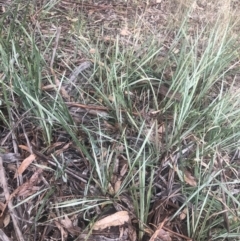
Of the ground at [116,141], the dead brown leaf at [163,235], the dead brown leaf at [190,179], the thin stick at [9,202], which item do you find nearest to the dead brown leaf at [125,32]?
the ground at [116,141]

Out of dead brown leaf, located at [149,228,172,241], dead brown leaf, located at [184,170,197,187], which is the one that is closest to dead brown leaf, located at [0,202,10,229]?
dead brown leaf, located at [149,228,172,241]

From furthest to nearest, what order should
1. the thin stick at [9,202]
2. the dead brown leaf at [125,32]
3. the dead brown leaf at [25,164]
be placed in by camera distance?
the dead brown leaf at [125,32] < the dead brown leaf at [25,164] < the thin stick at [9,202]

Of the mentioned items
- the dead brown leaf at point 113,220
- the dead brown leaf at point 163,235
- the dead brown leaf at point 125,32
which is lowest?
the dead brown leaf at point 163,235

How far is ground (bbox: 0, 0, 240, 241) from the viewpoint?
143 cm

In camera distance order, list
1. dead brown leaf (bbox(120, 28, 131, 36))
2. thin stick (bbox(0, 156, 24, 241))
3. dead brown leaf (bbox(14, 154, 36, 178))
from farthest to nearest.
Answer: dead brown leaf (bbox(120, 28, 131, 36)) < dead brown leaf (bbox(14, 154, 36, 178)) < thin stick (bbox(0, 156, 24, 241))

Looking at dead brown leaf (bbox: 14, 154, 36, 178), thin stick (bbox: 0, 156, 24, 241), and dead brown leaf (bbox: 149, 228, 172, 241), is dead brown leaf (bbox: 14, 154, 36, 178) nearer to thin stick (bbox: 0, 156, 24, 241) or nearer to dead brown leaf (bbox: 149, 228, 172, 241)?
thin stick (bbox: 0, 156, 24, 241)

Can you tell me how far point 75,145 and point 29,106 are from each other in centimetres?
23

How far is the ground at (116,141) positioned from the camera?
4.69 ft

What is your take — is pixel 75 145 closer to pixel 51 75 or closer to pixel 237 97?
pixel 51 75

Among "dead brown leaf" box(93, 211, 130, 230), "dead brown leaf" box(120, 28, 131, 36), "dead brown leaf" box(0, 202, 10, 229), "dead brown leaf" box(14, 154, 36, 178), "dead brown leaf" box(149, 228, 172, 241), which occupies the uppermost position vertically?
"dead brown leaf" box(120, 28, 131, 36)

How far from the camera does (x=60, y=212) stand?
1.43m

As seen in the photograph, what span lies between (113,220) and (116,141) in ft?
0.98

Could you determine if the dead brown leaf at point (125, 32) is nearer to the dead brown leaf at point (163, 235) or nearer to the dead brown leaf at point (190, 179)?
the dead brown leaf at point (190, 179)

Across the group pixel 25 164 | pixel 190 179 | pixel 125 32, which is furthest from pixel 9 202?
pixel 125 32
